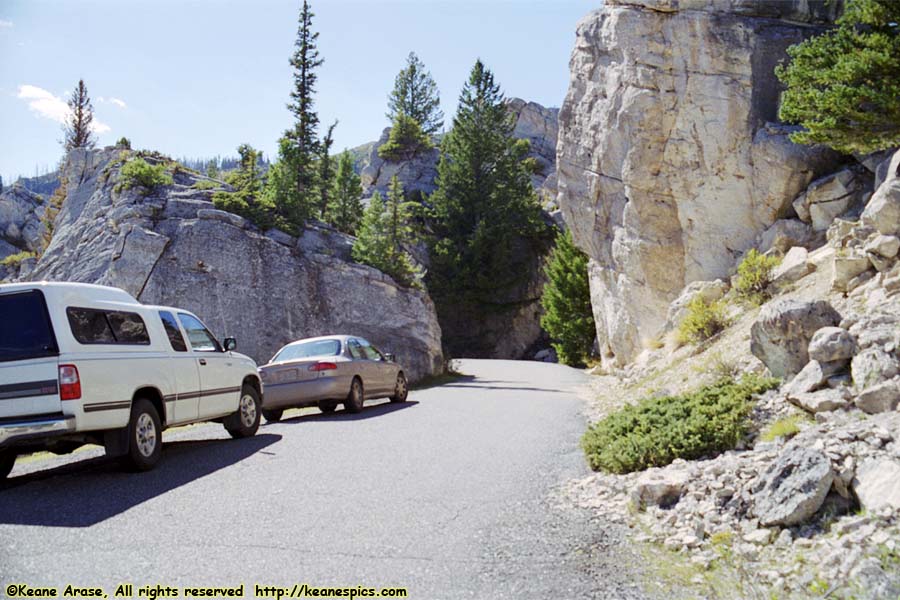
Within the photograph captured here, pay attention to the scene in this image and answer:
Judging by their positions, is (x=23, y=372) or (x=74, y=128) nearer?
(x=23, y=372)

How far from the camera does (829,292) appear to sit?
41.0 ft

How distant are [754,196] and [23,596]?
69.2 ft

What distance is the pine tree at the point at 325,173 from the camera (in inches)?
1773

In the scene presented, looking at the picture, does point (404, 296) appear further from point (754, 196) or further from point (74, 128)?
point (74, 128)

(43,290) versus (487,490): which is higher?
(43,290)

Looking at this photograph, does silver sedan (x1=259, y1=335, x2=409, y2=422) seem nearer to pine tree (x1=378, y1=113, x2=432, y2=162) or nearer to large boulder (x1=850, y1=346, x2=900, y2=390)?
large boulder (x1=850, y1=346, x2=900, y2=390)

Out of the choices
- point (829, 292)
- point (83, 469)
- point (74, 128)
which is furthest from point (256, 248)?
point (74, 128)

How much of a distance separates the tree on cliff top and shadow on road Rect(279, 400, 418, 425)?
33.2 feet

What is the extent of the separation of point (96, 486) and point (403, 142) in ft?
184

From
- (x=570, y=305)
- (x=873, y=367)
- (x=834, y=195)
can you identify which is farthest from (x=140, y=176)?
(x=570, y=305)

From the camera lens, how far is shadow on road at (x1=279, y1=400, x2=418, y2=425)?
1303 cm

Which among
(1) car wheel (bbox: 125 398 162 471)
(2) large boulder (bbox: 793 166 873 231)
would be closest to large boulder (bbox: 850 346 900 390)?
(1) car wheel (bbox: 125 398 162 471)

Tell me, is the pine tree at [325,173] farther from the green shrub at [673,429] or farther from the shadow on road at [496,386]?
the green shrub at [673,429]

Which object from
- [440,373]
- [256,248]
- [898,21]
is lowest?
[440,373]
